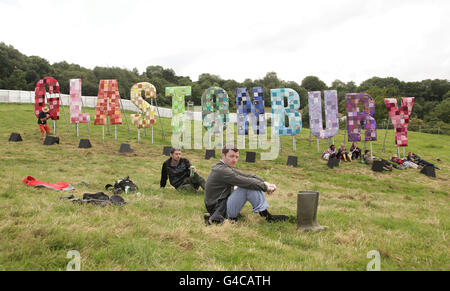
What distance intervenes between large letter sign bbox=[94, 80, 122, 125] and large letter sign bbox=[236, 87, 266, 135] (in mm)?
6827

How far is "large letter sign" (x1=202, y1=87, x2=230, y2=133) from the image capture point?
16.9 m

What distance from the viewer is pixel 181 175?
8.06m

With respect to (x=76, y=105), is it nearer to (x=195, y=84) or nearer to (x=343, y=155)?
(x=343, y=155)

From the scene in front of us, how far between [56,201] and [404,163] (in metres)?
15.8

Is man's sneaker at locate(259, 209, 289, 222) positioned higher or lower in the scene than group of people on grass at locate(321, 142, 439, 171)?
lower

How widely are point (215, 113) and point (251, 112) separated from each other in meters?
2.04

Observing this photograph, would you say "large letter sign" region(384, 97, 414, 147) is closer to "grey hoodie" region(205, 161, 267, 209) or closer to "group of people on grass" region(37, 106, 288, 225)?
"group of people on grass" region(37, 106, 288, 225)

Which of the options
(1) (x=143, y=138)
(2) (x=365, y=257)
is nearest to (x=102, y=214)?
(2) (x=365, y=257)

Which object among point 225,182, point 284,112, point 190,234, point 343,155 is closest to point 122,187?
point 225,182

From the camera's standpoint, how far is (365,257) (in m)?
4.05

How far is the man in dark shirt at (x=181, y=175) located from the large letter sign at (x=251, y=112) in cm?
913

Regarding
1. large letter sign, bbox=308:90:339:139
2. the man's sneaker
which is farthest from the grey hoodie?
large letter sign, bbox=308:90:339:139

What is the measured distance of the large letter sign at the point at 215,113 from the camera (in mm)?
16906

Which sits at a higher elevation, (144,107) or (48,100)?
(48,100)
